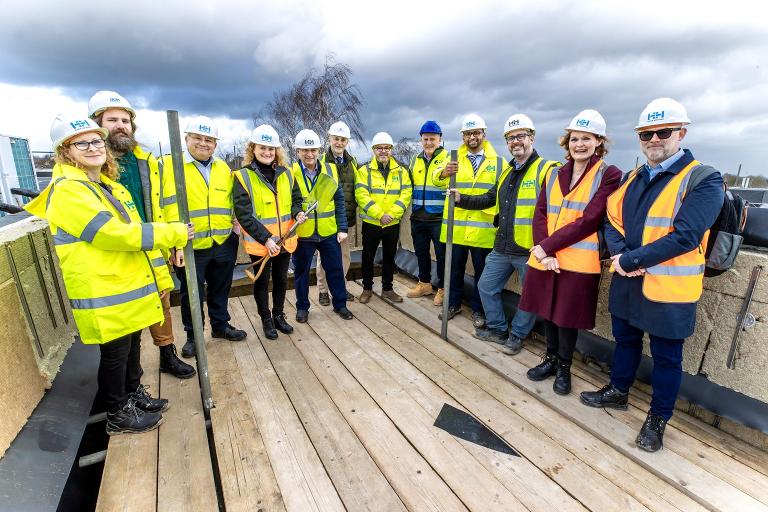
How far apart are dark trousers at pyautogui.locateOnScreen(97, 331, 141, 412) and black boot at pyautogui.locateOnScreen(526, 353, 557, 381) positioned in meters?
2.83

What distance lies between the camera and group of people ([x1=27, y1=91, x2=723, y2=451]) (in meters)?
2.18

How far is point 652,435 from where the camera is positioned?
7.87 feet

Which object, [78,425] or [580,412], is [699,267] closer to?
[580,412]

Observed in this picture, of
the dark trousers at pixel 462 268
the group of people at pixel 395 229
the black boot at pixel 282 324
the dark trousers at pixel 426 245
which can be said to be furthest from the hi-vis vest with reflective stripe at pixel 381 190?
the black boot at pixel 282 324

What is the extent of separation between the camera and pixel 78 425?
256 cm

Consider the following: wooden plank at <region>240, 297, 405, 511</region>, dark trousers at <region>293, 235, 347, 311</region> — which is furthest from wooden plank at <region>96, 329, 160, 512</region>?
dark trousers at <region>293, 235, 347, 311</region>

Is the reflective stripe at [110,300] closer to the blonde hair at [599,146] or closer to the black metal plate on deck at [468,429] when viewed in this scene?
the black metal plate on deck at [468,429]

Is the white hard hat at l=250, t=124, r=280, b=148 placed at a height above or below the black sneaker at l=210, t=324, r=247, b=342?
above

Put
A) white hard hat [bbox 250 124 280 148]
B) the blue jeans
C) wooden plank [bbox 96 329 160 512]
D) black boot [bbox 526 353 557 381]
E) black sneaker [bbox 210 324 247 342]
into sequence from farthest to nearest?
black sneaker [bbox 210 324 247 342], the blue jeans, white hard hat [bbox 250 124 280 148], black boot [bbox 526 353 557 381], wooden plank [bbox 96 329 160 512]

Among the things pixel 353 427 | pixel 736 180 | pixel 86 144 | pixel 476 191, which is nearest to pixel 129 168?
pixel 86 144

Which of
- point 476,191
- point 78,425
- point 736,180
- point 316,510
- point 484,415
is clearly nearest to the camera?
point 316,510

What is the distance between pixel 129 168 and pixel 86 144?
2.16 ft

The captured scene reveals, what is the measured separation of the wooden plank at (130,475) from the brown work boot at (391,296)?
287 cm

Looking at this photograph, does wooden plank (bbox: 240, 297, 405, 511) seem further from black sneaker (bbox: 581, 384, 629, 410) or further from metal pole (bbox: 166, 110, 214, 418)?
black sneaker (bbox: 581, 384, 629, 410)
